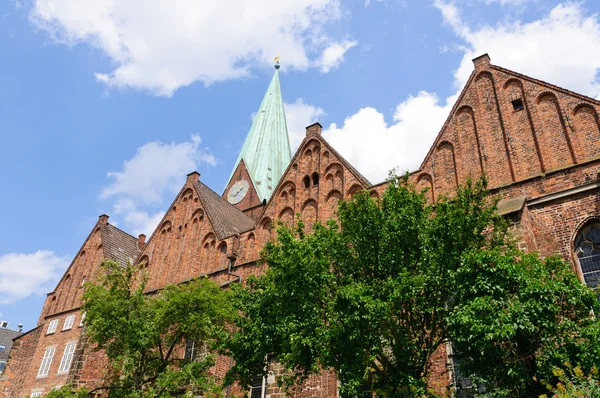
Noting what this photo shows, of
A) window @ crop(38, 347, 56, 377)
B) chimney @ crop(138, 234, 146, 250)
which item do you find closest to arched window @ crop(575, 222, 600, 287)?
window @ crop(38, 347, 56, 377)

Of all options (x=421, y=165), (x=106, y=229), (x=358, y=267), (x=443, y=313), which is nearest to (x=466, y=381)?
(x=443, y=313)

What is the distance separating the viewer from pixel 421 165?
18688mm

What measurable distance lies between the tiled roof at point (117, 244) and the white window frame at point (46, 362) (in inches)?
242

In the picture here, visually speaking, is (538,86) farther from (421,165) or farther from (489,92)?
(421,165)

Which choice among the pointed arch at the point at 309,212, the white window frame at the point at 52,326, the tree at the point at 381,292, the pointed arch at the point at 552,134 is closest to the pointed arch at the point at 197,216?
the pointed arch at the point at 309,212

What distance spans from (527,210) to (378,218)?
5943 millimetres

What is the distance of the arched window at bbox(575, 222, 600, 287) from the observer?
45.5 ft

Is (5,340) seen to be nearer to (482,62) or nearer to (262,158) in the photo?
(262,158)

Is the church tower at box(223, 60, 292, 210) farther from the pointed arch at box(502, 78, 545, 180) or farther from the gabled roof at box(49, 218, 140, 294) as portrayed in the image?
the pointed arch at box(502, 78, 545, 180)

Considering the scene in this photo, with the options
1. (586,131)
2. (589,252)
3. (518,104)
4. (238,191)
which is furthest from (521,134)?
(238,191)

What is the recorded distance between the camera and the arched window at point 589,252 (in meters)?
13.9

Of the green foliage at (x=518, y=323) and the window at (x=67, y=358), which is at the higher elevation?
the window at (x=67, y=358)

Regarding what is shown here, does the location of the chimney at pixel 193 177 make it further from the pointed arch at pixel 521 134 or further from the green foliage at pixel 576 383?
the green foliage at pixel 576 383

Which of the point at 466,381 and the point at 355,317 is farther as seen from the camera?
the point at 466,381
